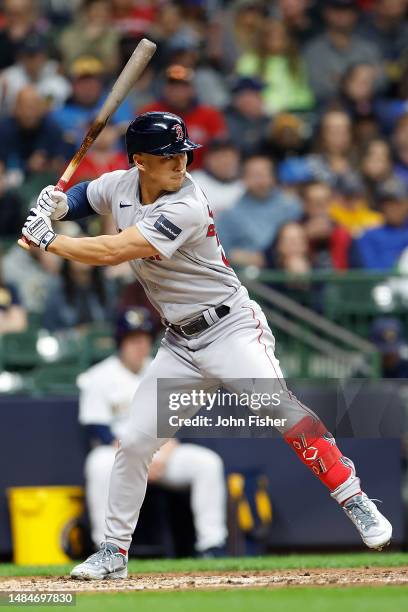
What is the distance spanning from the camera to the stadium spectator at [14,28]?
11.8 metres

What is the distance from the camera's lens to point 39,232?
5715 mm

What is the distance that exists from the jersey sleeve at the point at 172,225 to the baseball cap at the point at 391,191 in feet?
15.9

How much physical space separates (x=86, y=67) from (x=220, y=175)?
1.64 m

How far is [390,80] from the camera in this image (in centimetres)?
1277

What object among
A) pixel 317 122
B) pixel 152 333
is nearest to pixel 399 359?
pixel 152 333

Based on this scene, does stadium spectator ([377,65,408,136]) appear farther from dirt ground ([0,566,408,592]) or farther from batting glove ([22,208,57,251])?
batting glove ([22,208,57,251])

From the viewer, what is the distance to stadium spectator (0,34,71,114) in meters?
11.4

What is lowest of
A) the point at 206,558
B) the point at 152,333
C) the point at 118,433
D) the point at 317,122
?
the point at 206,558

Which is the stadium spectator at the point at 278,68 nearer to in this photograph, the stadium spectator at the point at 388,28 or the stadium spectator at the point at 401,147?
the stadium spectator at the point at 401,147

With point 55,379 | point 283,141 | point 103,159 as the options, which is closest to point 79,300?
point 55,379

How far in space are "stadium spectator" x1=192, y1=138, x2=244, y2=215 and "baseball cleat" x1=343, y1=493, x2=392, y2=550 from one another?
5.06 meters

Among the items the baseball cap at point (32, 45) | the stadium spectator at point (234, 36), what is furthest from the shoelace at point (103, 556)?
the stadium spectator at point (234, 36)

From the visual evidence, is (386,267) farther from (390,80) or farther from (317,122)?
(390,80)

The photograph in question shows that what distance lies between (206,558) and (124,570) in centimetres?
205
